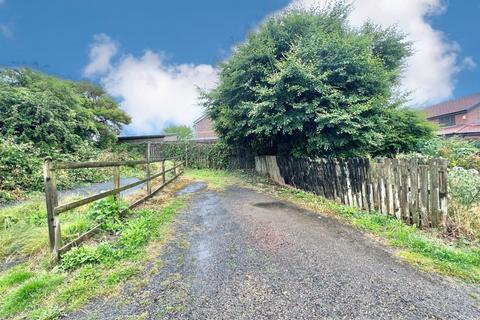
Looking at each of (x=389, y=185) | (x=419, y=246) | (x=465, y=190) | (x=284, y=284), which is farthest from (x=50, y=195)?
(x=465, y=190)

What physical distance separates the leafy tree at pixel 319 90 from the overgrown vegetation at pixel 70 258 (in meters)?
5.16

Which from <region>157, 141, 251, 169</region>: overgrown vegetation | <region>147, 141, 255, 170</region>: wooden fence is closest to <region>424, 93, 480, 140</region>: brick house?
<region>147, 141, 255, 170</region>: wooden fence

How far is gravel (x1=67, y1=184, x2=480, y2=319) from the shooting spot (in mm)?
2021

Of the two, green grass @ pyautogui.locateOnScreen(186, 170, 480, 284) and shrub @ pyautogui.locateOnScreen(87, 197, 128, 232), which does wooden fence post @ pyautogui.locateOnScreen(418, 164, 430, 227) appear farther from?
shrub @ pyautogui.locateOnScreen(87, 197, 128, 232)

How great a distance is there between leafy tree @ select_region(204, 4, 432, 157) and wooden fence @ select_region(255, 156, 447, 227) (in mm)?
1296

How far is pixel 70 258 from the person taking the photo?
294cm

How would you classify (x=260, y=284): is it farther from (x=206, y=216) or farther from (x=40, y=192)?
(x=40, y=192)

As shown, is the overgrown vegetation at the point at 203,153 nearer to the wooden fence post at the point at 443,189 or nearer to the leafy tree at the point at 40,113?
the leafy tree at the point at 40,113

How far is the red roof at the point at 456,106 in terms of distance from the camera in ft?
86.3

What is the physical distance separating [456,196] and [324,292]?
11.5 ft

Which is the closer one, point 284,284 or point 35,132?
point 284,284

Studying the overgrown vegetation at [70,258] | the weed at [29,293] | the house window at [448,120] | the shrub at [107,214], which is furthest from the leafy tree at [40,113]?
→ the house window at [448,120]

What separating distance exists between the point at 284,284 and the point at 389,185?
346 cm

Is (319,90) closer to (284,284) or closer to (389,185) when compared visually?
(389,185)
